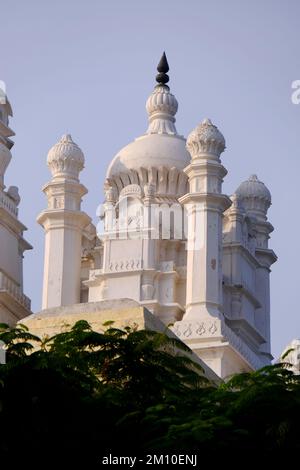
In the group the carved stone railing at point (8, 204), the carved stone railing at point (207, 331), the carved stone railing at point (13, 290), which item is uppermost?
the carved stone railing at point (8, 204)

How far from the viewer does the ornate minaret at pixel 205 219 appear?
3922 cm

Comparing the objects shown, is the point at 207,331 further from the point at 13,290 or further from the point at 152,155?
the point at 152,155

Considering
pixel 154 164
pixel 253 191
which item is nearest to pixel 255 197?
pixel 253 191

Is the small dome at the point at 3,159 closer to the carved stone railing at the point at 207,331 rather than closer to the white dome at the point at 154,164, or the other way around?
the white dome at the point at 154,164

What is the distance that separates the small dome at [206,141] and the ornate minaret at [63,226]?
2.82 metres

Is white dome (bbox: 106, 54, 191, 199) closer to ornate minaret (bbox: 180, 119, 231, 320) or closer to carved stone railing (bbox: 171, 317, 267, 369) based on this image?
ornate minaret (bbox: 180, 119, 231, 320)

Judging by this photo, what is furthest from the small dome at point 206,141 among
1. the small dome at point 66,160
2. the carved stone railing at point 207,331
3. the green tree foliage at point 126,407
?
the green tree foliage at point 126,407

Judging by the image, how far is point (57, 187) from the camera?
4147 centimetres

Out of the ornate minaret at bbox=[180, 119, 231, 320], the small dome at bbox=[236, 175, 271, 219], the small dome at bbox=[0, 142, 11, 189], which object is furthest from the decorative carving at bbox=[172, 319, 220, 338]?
the small dome at bbox=[236, 175, 271, 219]

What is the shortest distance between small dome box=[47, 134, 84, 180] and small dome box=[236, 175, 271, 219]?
16.7 feet

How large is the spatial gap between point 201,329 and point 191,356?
13937 millimetres

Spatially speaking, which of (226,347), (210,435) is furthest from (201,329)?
(210,435)

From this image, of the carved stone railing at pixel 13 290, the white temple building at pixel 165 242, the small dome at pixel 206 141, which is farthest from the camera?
the small dome at pixel 206 141

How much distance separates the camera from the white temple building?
3934cm
